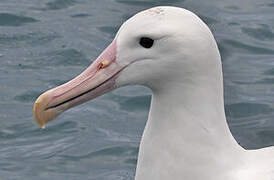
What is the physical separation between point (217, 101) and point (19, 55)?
4728mm

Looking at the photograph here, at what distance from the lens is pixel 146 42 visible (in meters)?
6.41

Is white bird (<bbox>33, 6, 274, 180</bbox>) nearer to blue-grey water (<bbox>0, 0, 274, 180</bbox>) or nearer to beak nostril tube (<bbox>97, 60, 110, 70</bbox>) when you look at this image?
beak nostril tube (<bbox>97, 60, 110, 70</bbox>)

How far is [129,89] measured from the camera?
10305mm

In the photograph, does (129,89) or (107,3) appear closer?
(129,89)

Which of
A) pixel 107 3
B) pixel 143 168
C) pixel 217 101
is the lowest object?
pixel 107 3

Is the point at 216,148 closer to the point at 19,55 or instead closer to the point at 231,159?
the point at 231,159

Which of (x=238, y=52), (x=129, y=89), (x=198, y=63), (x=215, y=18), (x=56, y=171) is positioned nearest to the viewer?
(x=198, y=63)

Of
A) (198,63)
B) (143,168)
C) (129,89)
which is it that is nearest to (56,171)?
(129,89)

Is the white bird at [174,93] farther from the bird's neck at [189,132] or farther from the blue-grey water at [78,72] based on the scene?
the blue-grey water at [78,72]

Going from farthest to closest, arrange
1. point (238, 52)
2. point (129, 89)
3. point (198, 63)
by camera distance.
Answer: point (238, 52)
point (129, 89)
point (198, 63)

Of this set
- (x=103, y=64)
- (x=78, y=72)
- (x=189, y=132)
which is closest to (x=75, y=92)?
(x=103, y=64)

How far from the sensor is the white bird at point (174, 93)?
636 cm

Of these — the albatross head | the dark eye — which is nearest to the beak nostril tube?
the albatross head

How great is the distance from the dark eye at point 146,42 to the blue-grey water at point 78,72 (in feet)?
8.77
